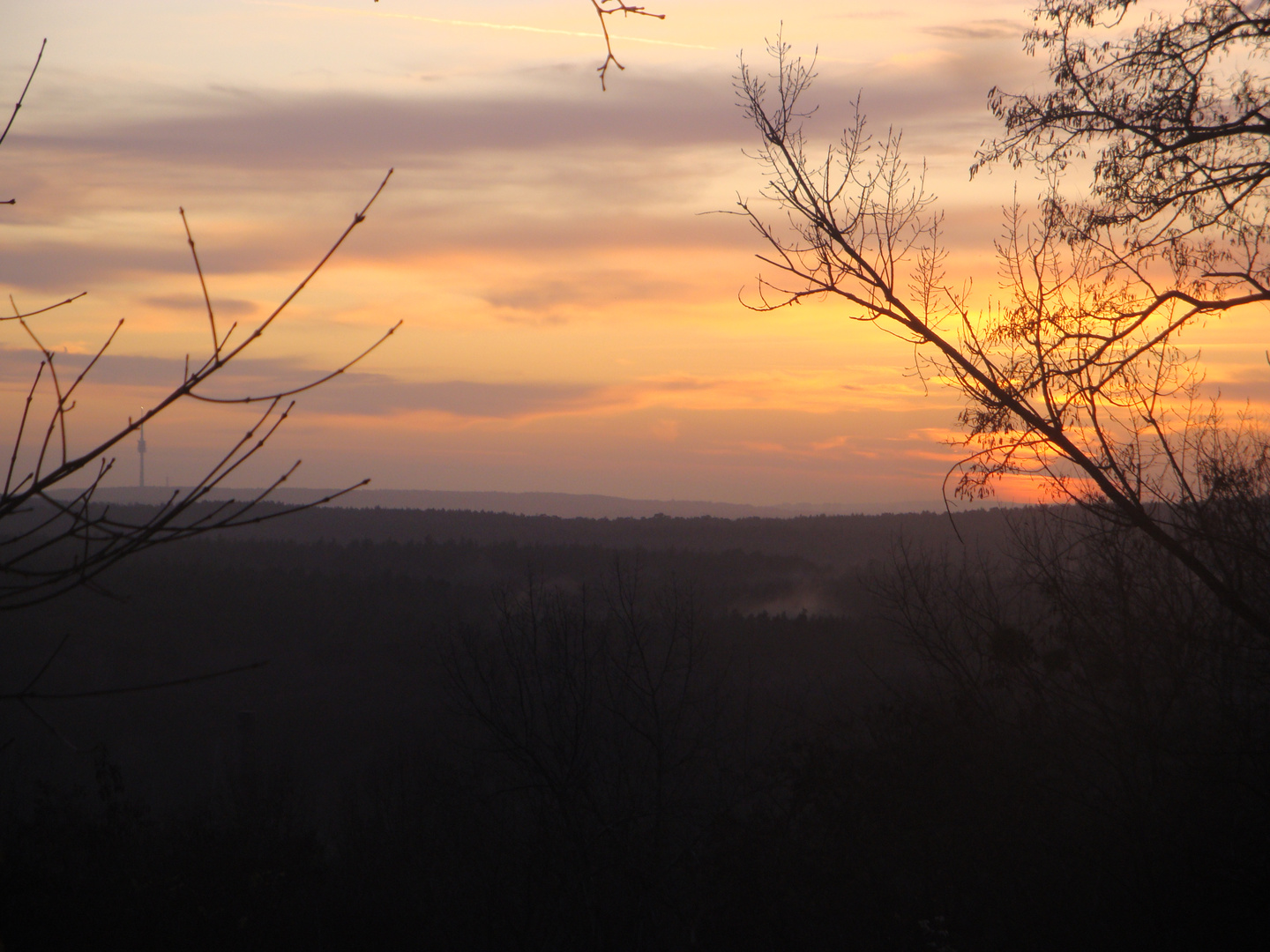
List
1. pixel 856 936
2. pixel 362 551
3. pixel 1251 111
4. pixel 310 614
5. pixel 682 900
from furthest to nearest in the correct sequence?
pixel 362 551, pixel 310 614, pixel 682 900, pixel 856 936, pixel 1251 111

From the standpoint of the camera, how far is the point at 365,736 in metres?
35.5

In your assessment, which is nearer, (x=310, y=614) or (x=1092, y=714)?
(x=1092, y=714)

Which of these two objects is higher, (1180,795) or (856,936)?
(1180,795)

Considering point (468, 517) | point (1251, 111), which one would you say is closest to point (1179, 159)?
point (1251, 111)

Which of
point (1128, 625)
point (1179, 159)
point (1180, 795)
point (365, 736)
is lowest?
point (365, 736)

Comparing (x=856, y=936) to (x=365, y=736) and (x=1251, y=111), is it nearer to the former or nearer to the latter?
(x=1251, y=111)

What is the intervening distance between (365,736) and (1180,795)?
29028 millimetres

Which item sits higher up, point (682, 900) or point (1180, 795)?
point (1180, 795)

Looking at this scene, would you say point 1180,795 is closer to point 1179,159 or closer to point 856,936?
point 856,936

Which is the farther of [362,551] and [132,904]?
[362,551]

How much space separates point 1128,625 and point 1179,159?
8399 millimetres

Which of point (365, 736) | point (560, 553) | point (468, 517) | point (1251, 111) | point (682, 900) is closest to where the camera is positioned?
point (1251, 111)

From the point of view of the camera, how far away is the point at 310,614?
168ft

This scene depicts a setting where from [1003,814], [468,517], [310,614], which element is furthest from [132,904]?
[468,517]
